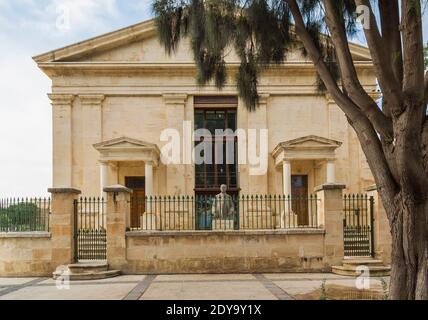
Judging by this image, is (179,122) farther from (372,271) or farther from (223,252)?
(372,271)

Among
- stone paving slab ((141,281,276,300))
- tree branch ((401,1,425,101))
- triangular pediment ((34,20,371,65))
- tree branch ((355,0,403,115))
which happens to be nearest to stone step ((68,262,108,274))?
stone paving slab ((141,281,276,300))

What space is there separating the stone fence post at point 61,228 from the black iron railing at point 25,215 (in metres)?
0.66

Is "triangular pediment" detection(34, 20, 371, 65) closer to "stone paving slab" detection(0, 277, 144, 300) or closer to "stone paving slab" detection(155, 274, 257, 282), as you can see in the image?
"stone paving slab" detection(155, 274, 257, 282)

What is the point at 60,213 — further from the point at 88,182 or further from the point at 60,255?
the point at 88,182

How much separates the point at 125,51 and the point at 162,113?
3884 mm

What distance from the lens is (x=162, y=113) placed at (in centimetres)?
2703

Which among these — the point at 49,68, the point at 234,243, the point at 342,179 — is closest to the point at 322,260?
the point at 234,243

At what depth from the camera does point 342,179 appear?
26.5 m

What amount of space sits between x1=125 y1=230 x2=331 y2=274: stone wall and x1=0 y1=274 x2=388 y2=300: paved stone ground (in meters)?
0.59

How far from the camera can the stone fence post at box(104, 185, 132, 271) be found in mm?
14086

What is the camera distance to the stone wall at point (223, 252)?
14.2 metres

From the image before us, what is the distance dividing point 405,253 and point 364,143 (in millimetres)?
1743

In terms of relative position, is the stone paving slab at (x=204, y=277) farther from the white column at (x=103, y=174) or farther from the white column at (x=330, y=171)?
the white column at (x=330, y=171)

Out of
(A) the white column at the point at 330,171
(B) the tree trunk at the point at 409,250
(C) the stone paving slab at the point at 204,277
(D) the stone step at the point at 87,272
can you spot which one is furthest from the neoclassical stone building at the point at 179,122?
(B) the tree trunk at the point at 409,250
